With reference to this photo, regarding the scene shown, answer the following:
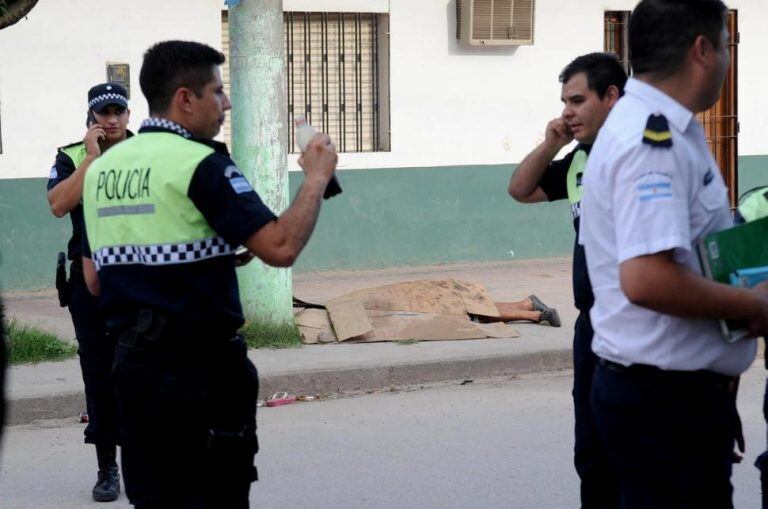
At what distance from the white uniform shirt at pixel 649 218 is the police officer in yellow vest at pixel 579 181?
1.32m

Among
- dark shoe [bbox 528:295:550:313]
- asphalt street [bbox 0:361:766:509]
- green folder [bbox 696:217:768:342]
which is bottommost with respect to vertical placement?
asphalt street [bbox 0:361:766:509]

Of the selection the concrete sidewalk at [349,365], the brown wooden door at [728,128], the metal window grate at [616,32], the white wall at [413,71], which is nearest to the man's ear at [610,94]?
the concrete sidewalk at [349,365]

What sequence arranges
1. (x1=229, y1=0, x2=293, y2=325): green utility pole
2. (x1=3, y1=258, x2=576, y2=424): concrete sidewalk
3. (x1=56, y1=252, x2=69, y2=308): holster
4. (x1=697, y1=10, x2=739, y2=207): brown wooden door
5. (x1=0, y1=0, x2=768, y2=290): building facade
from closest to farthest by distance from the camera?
(x1=56, y1=252, x2=69, y2=308): holster < (x1=3, y1=258, x2=576, y2=424): concrete sidewalk < (x1=229, y1=0, x2=293, y2=325): green utility pole < (x1=0, y1=0, x2=768, y2=290): building facade < (x1=697, y1=10, x2=739, y2=207): brown wooden door

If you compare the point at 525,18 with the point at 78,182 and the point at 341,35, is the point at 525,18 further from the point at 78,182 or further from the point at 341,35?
the point at 78,182

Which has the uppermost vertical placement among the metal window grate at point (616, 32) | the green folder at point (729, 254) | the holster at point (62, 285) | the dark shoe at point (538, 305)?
the metal window grate at point (616, 32)

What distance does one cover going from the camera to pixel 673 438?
3.00 m

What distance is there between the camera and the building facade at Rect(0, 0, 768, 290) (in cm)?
1131

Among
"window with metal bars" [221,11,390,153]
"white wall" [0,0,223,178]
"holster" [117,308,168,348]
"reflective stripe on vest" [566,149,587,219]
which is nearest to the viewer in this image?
"holster" [117,308,168,348]

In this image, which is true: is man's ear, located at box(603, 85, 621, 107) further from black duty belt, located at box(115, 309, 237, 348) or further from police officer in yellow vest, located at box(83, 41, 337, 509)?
black duty belt, located at box(115, 309, 237, 348)

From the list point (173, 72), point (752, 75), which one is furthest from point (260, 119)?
point (752, 75)

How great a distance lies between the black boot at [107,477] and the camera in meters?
5.92

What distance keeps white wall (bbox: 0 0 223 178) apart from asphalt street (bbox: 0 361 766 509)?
4.27 m

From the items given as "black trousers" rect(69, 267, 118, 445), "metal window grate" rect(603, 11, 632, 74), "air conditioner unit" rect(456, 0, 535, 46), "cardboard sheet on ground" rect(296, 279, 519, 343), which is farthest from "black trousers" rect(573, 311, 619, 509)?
"metal window grate" rect(603, 11, 632, 74)

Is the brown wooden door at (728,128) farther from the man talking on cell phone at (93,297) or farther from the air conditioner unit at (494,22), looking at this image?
the man talking on cell phone at (93,297)
